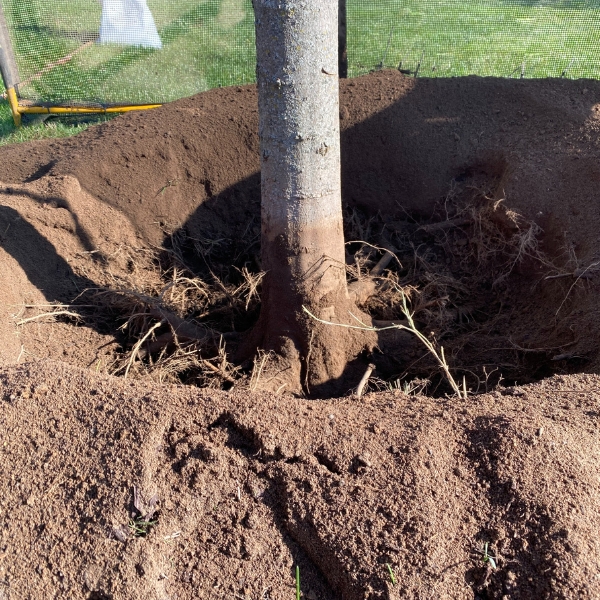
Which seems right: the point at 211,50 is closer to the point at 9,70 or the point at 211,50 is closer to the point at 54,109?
the point at 54,109

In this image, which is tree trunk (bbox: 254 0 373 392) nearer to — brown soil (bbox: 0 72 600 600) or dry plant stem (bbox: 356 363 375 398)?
dry plant stem (bbox: 356 363 375 398)

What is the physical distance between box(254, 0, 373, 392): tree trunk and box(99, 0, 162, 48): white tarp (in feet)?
14.3

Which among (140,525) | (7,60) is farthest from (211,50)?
(140,525)

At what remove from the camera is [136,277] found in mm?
3291

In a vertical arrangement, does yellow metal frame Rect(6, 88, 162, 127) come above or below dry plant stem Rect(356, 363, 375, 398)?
above

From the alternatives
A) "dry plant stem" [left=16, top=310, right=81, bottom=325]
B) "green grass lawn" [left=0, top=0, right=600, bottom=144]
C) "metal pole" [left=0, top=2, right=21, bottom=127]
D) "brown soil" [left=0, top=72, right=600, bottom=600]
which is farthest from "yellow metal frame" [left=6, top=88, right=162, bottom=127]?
"dry plant stem" [left=16, top=310, right=81, bottom=325]

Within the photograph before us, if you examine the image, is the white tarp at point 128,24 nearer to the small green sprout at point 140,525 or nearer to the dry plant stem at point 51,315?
the dry plant stem at point 51,315

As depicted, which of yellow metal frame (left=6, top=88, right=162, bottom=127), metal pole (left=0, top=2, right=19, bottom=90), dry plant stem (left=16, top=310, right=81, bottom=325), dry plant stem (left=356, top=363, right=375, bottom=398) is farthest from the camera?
yellow metal frame (left=6, top=88, right=162, bottom=127)

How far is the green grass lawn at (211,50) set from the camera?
5664 mm

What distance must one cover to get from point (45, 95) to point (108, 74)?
64 centimetres

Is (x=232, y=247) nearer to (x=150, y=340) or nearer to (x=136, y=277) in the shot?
(x=136, y=277)

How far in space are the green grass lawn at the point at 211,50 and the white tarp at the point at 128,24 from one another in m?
0.08

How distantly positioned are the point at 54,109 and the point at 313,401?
4890 mm

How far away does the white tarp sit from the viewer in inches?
224
